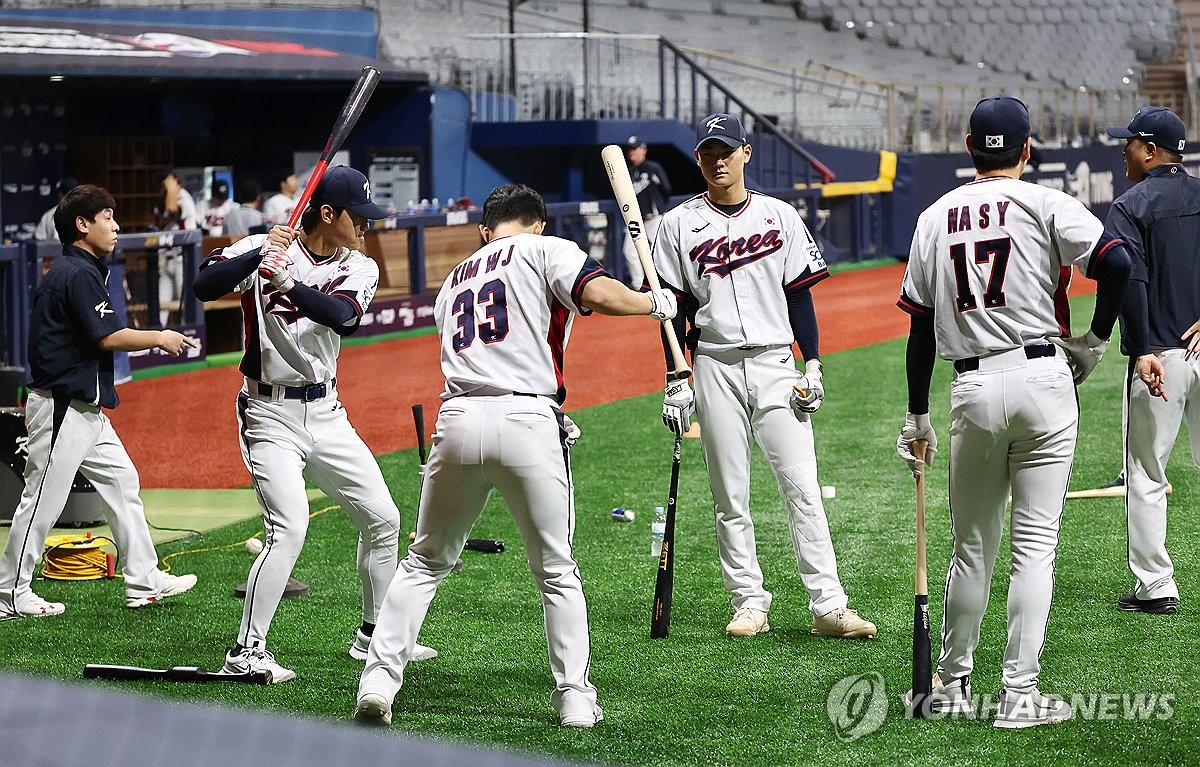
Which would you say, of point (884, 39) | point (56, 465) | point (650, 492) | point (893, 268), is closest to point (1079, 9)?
point (884, 39)

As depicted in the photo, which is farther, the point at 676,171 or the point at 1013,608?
the point at 676,171

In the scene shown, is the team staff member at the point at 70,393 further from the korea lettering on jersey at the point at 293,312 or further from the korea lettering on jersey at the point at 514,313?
the korea lettering on jersey at the point at 514,313

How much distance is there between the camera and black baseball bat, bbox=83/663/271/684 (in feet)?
17.4

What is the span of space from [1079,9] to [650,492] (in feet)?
92.1

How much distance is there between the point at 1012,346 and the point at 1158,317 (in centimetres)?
179

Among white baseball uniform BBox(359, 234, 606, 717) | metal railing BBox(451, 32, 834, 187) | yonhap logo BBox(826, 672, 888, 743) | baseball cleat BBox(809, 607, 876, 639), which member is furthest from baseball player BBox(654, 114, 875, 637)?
metal railing BBox(451, 32, 834, 187)

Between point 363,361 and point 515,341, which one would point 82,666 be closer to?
point 515,341

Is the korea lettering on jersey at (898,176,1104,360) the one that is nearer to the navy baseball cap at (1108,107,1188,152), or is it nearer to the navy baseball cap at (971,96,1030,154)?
the navy baseball cap at (971,96,1030,154)

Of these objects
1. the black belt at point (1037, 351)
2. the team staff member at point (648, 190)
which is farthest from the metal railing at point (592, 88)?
the black belt at point (1037, 351)

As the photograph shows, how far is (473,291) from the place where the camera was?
4734 mm

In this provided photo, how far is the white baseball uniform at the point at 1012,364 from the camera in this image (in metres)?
4.46

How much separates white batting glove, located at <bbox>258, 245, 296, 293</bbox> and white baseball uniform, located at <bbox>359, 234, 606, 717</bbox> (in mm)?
526

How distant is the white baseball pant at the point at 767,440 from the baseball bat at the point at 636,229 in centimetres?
20

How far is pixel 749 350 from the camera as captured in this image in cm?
576
